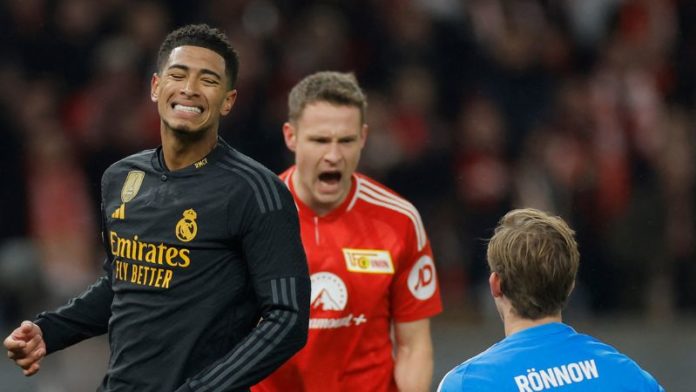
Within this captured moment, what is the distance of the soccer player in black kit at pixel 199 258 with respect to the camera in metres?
3.84

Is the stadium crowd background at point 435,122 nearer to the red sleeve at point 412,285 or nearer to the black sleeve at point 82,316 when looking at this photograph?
the red sleeve at point 412,285

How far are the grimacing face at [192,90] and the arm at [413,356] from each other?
1.56 meters

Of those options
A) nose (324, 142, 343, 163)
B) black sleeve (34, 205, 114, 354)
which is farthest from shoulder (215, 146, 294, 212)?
nose (324, 142, 343, 163)

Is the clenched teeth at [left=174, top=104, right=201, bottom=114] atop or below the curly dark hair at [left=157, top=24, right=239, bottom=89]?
below

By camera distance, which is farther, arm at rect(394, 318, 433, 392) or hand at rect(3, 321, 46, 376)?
arm at rect(394, 318, 433, 392)

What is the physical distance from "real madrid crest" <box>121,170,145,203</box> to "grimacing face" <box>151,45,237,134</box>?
0.68 feet

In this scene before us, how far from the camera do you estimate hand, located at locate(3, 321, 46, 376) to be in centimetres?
411

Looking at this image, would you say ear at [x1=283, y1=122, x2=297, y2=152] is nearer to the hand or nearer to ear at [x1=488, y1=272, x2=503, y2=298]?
the hand

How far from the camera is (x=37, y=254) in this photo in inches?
391

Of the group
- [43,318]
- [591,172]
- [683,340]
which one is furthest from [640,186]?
[43,318]

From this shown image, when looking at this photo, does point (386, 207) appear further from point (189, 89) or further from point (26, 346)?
point (26, 346)

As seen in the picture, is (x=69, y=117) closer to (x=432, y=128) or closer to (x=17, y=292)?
(x=17, y=292)

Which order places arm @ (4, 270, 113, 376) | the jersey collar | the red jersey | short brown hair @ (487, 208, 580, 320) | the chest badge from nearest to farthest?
short brown hair @ (487, 208, 580, 320) → the jersey collar → arm @ (4, 270, 113, 376) → the red jersey → the chest badge

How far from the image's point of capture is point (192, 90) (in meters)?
3.98
